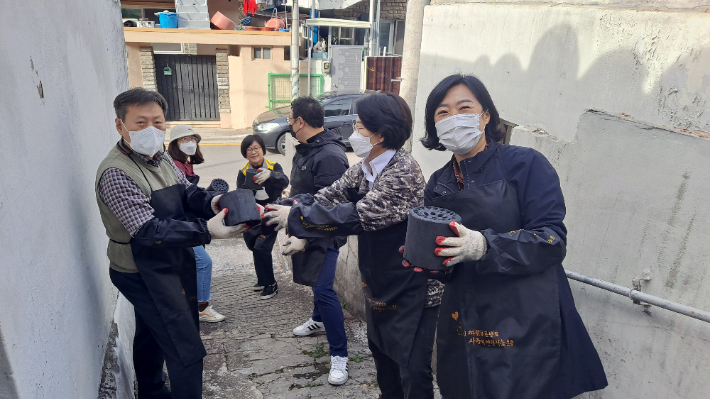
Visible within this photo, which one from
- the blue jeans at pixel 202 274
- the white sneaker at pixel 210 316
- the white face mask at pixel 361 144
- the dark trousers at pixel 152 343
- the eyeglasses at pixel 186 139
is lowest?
the white sneaker at pixel 210 316

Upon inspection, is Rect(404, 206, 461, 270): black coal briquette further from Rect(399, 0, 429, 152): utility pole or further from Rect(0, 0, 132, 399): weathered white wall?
Rect(399, 0, 429, 152): utility pole

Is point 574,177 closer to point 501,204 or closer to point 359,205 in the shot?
point 501,204

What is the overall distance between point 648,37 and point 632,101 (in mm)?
312

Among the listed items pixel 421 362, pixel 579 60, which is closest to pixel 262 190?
pixel 421 362

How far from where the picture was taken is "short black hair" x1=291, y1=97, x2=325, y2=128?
352cm

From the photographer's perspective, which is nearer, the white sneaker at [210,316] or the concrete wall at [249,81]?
the white sneaker at [210,316]

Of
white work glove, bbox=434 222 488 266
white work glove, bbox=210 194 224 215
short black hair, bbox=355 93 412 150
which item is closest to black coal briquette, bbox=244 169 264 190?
white work glove, bbox=210 194 224 215

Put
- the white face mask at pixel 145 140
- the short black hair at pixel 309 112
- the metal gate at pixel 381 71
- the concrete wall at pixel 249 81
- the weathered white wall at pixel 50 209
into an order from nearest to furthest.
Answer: the weathered white wall at pixel 50 209 → the white face mask at pixel 145 140 → the short black hair at pixel 309 112 → the concrete wall at pixel 249 81 → the metal gate at pixel 381 71

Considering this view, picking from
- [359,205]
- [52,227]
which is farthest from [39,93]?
[359,205]

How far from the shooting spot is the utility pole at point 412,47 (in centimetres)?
500

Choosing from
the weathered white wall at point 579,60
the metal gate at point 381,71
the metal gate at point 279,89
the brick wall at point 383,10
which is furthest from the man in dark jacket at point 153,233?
the brick wall at point 383,10

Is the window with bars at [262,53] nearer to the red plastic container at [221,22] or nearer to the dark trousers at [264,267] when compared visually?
the red plastic container at [221,22]

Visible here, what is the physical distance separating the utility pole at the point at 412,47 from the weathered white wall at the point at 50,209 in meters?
3.09

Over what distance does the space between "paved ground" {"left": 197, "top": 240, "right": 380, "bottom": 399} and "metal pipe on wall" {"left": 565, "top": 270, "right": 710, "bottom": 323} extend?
65.5 inches
